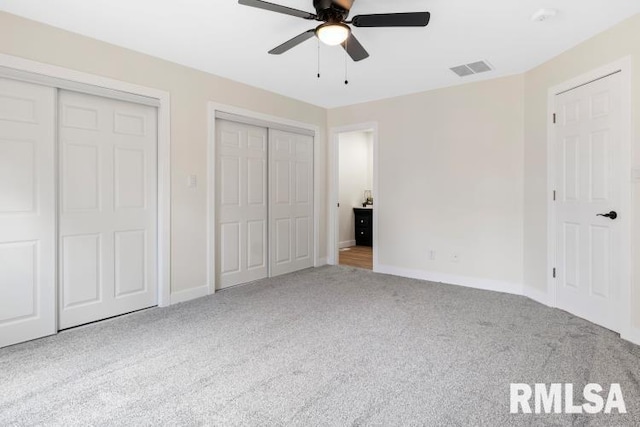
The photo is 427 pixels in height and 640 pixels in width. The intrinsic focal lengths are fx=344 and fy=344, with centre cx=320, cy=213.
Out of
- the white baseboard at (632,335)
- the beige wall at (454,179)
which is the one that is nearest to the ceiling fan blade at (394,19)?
the beige wall at (454,179)

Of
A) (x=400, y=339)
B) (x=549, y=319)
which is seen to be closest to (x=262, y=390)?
(x=400, y=339)

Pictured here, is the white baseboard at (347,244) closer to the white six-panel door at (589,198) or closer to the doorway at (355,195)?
the doorway at (355,195)

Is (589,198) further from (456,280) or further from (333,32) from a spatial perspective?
(333,32)

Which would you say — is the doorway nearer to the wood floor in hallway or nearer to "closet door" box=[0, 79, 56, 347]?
the wood floor in hallway

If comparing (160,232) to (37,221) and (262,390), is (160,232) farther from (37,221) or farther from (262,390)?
(262,390)

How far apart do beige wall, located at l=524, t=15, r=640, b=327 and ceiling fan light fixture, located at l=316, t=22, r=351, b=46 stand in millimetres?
2219

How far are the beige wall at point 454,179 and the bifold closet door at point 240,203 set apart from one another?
1671mm

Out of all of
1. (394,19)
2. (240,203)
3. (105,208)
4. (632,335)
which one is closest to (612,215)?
(632,335)

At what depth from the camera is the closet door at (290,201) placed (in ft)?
15.6

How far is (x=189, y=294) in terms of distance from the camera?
146 inches

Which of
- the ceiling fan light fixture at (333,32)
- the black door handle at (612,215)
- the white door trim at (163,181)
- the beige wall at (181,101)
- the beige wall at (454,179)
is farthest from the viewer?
the beige wall at (454,179)

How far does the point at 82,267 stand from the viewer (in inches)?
118

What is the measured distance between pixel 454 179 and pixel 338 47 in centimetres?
220

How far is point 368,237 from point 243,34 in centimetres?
520
